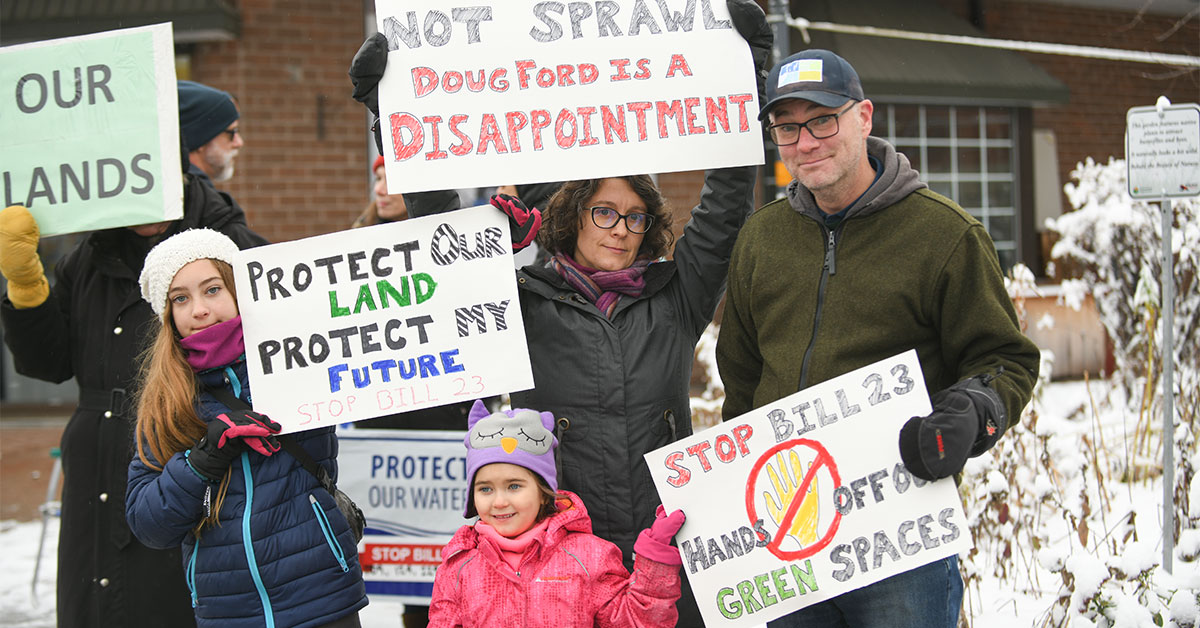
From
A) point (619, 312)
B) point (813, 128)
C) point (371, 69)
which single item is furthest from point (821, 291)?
point (371, 69)

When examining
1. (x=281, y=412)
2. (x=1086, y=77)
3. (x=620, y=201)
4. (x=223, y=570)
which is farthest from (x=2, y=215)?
(x=1086, y=77)

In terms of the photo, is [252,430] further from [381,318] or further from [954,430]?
[954,430]

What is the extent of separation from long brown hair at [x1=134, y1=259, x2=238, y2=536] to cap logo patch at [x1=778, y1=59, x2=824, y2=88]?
5.36ft

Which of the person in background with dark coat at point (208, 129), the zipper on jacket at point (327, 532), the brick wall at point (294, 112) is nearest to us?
the zipper on jacket at point (327, 532)

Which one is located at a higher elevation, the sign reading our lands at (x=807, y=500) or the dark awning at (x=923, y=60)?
the dark awning at (x=923, y=60)

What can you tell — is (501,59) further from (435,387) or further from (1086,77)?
(1086,77)

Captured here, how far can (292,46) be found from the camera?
8.71 meters

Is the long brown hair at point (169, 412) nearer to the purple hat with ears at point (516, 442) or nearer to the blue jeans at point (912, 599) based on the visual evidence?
the purple hat with ears at point (516, 442)

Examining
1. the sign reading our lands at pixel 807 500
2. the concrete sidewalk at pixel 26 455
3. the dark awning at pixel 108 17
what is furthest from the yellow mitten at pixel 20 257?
the dark awning at pixel 108 17

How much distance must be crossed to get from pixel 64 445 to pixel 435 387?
1322 mm

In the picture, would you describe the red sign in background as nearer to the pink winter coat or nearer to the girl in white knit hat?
the girl in white knit hat

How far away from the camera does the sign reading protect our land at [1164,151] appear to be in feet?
13.2

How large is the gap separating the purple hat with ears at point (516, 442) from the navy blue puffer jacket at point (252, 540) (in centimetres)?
45

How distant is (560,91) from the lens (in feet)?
8.93
